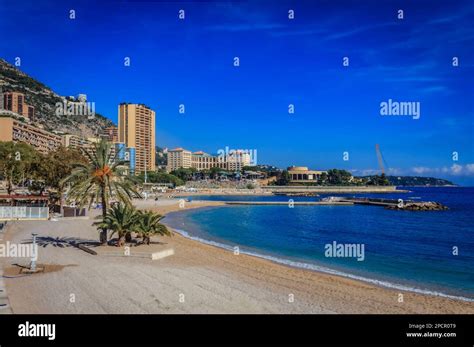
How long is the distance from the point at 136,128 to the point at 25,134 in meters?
77.6

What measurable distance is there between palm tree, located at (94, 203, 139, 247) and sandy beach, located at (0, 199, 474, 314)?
34.4 inches

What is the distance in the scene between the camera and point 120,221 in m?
19.1

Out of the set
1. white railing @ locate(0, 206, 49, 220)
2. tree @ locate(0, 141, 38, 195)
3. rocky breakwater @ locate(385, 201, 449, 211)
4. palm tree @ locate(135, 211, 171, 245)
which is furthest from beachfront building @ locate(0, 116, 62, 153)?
palm tree @ locate(135, 211, 171, 245)

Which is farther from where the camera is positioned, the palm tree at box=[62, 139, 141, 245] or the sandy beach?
the palm tree at box=[62, 139, 141, 245]

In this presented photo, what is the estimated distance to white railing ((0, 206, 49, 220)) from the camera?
29.9m

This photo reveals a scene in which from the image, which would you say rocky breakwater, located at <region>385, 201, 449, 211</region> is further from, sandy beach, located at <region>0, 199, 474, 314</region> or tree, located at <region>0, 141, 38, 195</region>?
sandy beach, located at <region>0, 199, 474, 314</region>

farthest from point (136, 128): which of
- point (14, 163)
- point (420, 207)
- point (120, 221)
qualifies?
point (120, 221)

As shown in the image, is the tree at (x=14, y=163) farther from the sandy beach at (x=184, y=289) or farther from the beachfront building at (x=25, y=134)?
the beachfront building at (x=25, y=134)

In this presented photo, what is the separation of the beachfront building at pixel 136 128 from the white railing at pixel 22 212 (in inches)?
6045

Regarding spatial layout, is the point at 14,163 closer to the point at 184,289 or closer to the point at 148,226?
the point at 148,226

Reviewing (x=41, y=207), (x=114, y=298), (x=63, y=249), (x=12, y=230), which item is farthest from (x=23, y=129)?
(x=114, y=298)

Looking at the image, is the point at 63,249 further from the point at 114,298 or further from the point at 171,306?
the point at 171,306

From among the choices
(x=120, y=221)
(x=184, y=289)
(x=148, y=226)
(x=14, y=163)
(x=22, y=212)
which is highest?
(x=14, y=163)

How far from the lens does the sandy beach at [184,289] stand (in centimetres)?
1058
